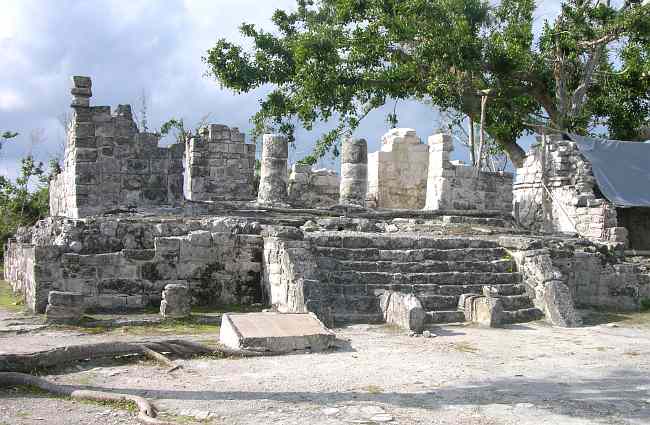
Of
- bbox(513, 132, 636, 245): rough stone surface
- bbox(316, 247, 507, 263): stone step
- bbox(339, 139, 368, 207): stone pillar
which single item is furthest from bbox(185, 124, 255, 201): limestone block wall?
bbox(316, 247, 507, 263): stone step

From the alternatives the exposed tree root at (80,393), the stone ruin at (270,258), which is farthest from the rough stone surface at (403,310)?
the exposed tree root at (80,393)

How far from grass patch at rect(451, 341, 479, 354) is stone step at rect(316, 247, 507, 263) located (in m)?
2.30

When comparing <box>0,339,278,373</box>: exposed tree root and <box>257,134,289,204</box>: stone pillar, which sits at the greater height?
<box>257,134,289,204</box>: stone pillar

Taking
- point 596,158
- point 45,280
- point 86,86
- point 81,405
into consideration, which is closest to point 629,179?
point 596,158

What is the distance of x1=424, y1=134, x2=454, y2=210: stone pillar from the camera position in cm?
1719

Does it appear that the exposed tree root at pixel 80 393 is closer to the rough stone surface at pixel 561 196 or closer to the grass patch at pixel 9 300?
the grass patch at pixel 9 300

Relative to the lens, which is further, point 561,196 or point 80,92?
point 561,196

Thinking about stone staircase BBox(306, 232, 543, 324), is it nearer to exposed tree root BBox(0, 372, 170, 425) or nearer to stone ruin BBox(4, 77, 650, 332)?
stone ruin BBox(4, 77, 650, 332)

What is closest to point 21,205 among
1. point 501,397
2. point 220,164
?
point 220,164

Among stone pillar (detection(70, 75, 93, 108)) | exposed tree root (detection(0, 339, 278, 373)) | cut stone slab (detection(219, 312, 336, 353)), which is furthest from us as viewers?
stone pillar (detection(70, 75, 93, 108))

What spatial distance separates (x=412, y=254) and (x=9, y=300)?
5454 mm

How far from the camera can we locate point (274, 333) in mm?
6355

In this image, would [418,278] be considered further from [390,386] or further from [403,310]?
[390,386]

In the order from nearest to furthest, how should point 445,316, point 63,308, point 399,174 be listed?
point 63,308
point 445,316
point 399,174
